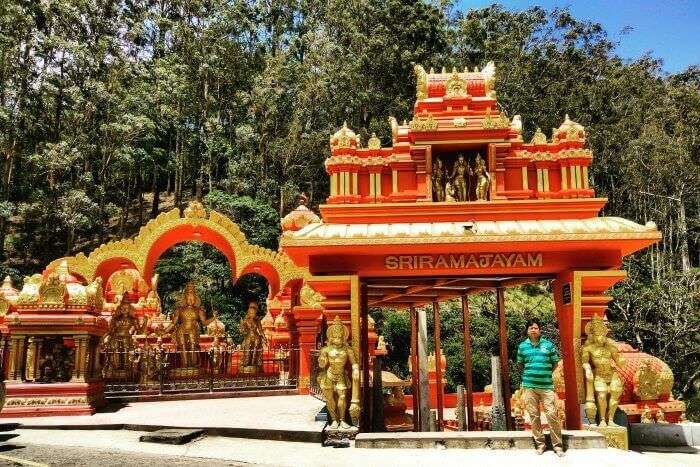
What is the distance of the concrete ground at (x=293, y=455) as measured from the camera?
725 centimetres

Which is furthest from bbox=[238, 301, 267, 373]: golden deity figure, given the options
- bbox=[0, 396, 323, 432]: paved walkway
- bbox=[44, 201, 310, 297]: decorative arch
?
bbox=[0, 396, 323, 432]: paved walkway

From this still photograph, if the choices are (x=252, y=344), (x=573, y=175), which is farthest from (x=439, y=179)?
(x=252, y=344)

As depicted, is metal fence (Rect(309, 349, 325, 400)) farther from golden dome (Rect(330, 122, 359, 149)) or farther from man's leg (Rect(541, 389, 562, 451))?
man's leg (Rect(541, 389, 562, 451))

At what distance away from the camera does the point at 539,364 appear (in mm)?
7691

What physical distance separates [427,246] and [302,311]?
6813mm

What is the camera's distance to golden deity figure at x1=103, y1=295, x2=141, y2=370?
1470 centimetres

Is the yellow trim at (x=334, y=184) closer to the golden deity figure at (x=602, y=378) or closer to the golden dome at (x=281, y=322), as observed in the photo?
the golden deity figure at (x=602, y=378)

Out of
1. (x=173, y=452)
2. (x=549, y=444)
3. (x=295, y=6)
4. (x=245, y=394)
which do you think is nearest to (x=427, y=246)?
(x=549, y=444)

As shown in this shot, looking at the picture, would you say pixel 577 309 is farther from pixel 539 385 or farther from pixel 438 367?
pixel 438 367

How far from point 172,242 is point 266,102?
21.2m

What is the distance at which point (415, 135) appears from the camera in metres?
11.0

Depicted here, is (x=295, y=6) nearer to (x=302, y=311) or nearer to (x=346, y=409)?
(x=302, y=311)

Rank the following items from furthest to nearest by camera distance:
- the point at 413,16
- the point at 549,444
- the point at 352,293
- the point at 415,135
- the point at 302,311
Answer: the point at 413,16, the point at 302,311, the point at 415,135, the point at 352,293, the point at 549,444

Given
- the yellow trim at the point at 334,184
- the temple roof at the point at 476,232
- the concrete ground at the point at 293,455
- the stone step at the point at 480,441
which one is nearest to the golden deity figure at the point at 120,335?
the concrete ground at the point at 293,455
